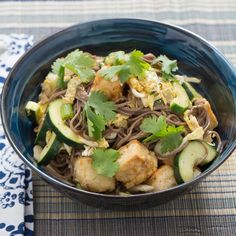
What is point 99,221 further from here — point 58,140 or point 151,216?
point 58,140

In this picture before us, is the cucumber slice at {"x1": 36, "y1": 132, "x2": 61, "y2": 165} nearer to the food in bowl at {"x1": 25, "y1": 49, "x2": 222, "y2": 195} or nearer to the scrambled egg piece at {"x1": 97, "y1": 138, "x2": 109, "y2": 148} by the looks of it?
the food in bowl at {"x1": 25, "y1": 49, "x2": 222, "y2": 195}

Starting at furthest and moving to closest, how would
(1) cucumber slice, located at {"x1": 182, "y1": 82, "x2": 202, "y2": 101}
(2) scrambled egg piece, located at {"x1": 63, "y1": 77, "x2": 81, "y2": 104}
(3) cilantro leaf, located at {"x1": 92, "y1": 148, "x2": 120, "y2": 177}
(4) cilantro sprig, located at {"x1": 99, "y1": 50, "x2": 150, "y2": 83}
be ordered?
1. (1) cucumber slice, located at {"x1": 182, "y1": 82, "x2": 202, "y2": 101}
2. (2) scrambled egg piece, located at {"x1": 63, "y1": 77, "x2": 81, "y2": 104}
3. (4) cilantro sprig, located at {"x1": 99, "y1": 50, "x2": 150, "y2": 83}
4. (3) cilantro leaf, located at {"x1": 92, "y1": 148, "x2": 120, "y2": 177}

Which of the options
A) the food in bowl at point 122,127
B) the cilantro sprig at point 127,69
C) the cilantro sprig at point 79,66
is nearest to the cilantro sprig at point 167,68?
the food in bowl at point 122,127

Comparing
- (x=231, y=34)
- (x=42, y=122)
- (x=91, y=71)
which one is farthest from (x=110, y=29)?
(x=231, y=34)

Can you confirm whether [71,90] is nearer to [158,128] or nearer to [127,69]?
[127,69]

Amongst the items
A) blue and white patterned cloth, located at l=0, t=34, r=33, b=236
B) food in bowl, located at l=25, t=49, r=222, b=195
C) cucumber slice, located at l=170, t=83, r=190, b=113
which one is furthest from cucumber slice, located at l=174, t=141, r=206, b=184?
blue and white patterned cloth, located at l=0, t=34, r=33, b=236

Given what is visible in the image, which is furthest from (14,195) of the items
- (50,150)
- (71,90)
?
(71,90)
